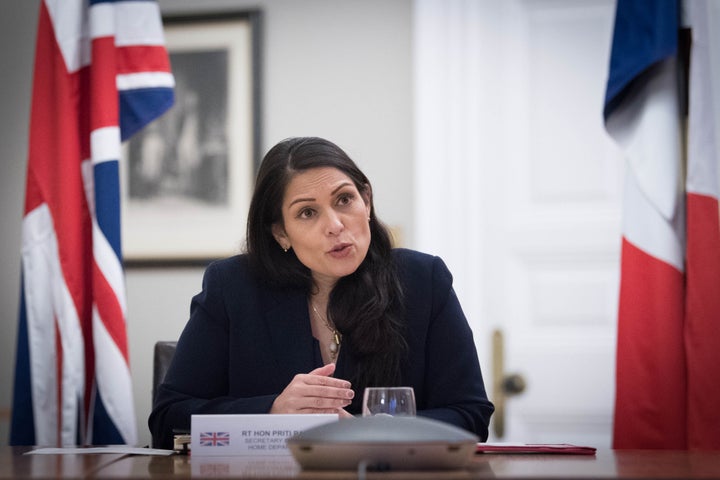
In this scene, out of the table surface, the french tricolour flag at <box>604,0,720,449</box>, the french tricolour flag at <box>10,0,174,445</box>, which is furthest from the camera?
the french tricolour flag at <box>10,0,174,445</box>

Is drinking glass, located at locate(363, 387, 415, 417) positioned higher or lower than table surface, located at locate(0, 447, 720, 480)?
higher

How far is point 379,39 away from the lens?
10.9ft

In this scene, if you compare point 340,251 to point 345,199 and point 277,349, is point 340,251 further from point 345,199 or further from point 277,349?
point 277,349

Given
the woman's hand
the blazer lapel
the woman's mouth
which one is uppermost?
the woman's mouth

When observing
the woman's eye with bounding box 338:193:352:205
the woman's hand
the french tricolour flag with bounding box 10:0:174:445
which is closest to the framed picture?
the french tricolour flag with bounding box 10:0:174:445

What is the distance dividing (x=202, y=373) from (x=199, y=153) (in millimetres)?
1586

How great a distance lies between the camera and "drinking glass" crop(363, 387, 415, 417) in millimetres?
1405

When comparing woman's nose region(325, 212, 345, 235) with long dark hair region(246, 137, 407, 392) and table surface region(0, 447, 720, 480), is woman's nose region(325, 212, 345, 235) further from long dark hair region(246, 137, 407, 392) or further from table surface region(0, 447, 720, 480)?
table surface region(0, 447, 720, 480)

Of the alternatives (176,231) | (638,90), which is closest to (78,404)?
(176,231)

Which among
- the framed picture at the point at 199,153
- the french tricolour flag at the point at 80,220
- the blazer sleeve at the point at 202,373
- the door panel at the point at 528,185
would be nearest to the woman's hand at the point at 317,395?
the blazer sleeve at the point at 202,373

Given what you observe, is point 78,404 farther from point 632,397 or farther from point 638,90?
point 638,90

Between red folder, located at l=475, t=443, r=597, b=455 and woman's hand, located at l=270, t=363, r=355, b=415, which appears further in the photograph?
woman's hand, located at l=270, t=363, r=355, b=415

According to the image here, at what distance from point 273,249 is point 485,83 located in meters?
1.47

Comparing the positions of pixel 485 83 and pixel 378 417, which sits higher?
pixel 485 83
